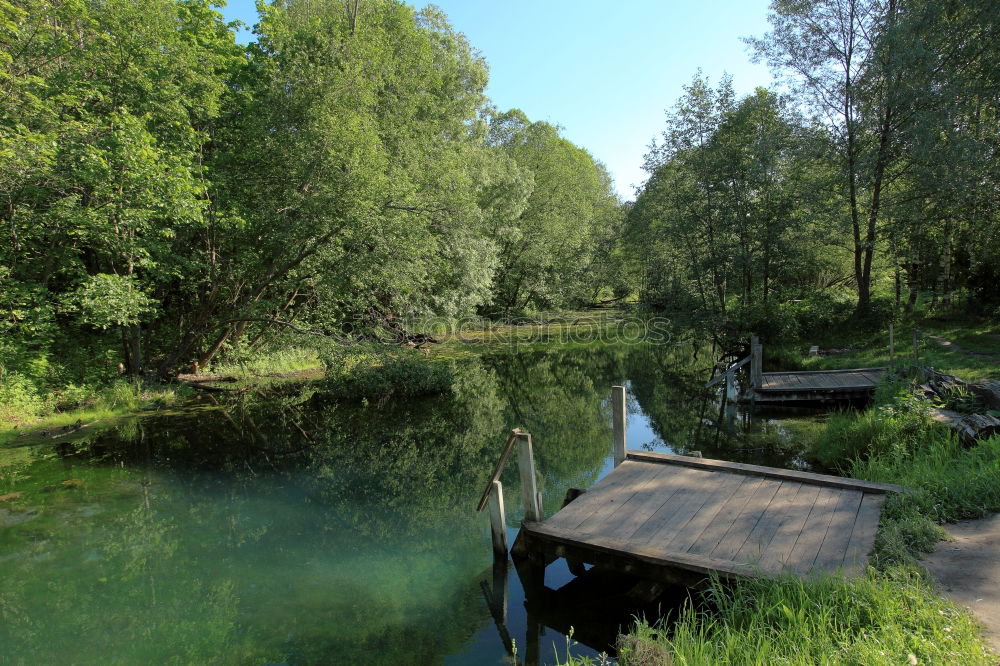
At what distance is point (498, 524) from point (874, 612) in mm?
3794

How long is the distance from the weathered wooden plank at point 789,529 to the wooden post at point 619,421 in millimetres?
2223

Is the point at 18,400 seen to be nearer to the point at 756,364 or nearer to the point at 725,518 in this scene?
the point at 725,518

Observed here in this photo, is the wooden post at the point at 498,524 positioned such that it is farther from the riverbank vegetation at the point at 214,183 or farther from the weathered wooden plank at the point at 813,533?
the riverbank vegetation at the point at 214,183

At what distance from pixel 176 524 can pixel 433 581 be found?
14.2ft

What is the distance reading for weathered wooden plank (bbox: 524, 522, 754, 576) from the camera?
14.8 ft

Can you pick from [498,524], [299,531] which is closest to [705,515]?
[498,524]

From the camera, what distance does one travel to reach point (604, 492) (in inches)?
256

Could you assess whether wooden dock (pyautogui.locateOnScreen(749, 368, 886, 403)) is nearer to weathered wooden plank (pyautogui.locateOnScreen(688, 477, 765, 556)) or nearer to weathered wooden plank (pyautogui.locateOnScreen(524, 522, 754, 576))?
weathered wooden plank (pyautogui.locateOnScreen(688, 477, 765, 556))

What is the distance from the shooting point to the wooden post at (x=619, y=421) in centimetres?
721

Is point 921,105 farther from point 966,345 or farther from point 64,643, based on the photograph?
point 64,643

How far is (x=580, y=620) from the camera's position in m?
5.51

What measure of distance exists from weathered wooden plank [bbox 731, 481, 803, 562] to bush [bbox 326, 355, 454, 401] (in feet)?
38.3

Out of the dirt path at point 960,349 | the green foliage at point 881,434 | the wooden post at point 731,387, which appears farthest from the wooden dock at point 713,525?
the dirt path at point 960,349

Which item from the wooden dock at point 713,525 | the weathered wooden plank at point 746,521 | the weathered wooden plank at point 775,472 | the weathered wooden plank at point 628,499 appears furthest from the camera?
the weathered wooden plank at point 775,472
